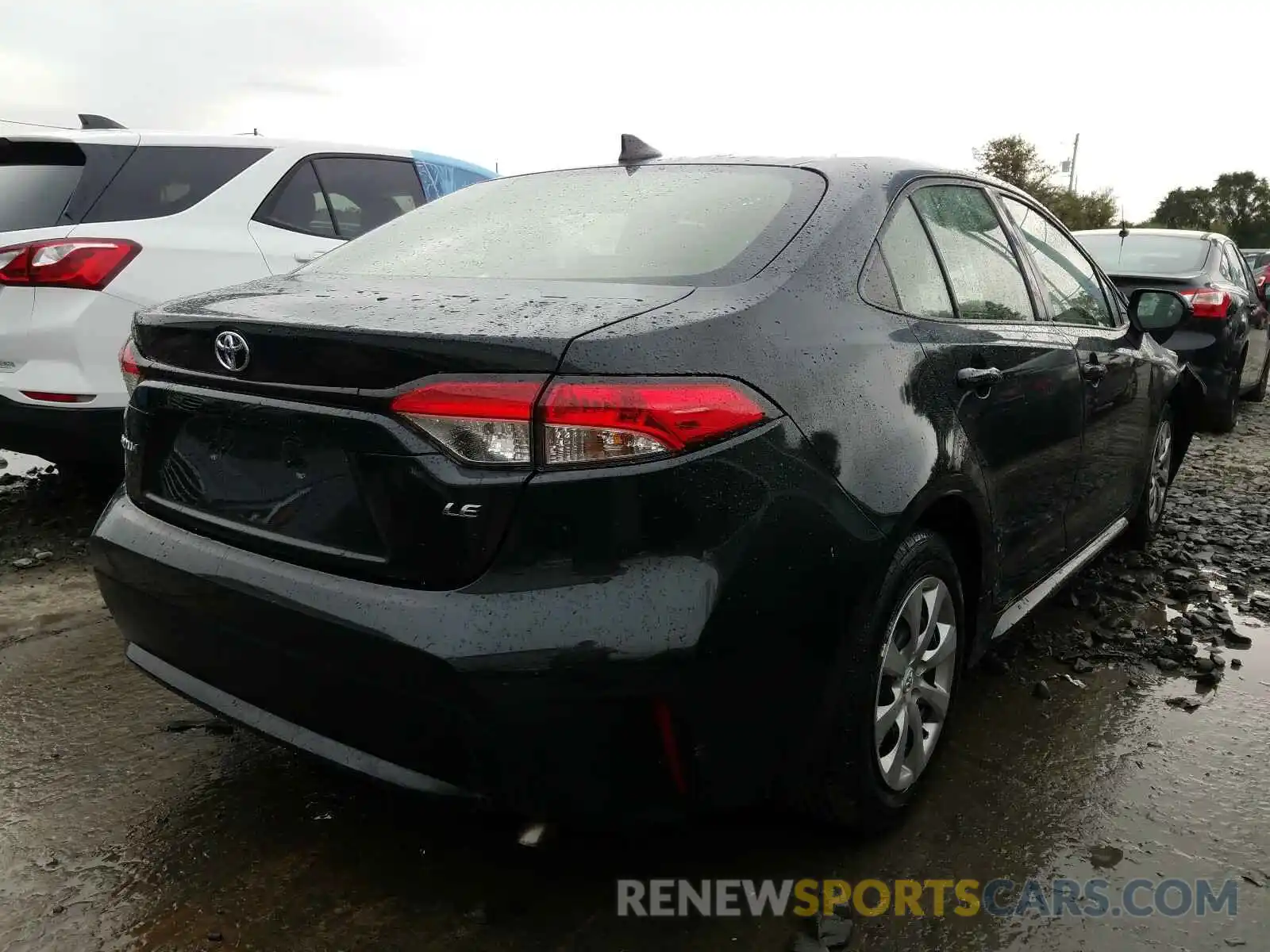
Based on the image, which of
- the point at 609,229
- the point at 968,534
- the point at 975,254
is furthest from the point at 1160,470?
the point at 609,229

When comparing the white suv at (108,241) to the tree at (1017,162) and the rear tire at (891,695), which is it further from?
the tree at (1017,162)

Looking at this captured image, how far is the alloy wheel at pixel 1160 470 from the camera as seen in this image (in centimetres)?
422

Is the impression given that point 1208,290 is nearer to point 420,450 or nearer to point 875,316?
point 875,316

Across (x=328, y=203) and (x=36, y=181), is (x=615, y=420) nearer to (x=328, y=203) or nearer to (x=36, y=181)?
(x=36, y=181)

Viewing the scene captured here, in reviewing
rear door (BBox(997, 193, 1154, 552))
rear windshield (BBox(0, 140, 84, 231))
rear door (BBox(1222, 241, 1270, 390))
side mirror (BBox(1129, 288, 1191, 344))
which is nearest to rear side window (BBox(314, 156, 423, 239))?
rear windshield (BBox(0, 140, 84, 231))

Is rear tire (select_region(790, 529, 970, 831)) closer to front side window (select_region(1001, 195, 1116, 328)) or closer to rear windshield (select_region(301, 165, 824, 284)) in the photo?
rear windshield (select_region(301, 165, 824, 284))

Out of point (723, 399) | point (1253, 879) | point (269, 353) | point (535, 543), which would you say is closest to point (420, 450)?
point (535, 543)

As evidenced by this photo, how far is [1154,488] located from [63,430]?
4370 mm

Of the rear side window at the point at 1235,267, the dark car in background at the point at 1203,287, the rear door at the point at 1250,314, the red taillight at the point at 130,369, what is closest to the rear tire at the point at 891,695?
the red taillight at the point at 130,369

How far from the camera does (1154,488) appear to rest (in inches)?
173

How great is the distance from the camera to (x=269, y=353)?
1.86 meters

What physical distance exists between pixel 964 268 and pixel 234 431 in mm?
1829

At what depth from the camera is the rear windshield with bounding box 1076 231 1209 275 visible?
23.2 ft

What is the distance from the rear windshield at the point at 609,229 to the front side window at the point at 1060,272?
1.06 metres
